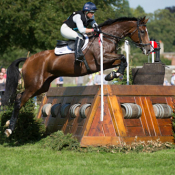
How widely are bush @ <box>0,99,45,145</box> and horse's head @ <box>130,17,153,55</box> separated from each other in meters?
2.79

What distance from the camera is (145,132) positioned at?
704cm

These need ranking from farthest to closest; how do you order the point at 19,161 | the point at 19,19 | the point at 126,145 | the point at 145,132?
the point at 19,19 → the point at 145,132 → the point at 126,145 → the point at 19,161

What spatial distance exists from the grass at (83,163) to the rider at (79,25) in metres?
2.03

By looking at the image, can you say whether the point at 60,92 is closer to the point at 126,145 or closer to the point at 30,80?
the point at 30,80

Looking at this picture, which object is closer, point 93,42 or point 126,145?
point 126,145

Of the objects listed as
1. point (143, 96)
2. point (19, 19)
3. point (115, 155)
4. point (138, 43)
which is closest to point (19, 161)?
point (115, 155)

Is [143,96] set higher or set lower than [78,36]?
lower

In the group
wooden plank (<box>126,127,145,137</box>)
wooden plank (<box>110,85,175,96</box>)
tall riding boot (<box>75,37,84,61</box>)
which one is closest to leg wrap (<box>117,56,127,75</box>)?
wooden plank (<box>110,85,175,96</box>)

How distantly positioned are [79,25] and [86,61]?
28.5 inches

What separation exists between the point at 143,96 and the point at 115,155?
163 cm

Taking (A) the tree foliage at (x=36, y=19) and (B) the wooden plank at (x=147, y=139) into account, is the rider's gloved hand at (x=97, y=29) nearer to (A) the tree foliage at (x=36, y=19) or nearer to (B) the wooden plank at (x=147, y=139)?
(B) the wooden plank at (x=147, y=139)

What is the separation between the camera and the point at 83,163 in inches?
220

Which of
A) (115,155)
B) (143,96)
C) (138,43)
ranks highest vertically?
(138,43)

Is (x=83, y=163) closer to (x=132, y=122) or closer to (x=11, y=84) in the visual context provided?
(x=132, y=122)
